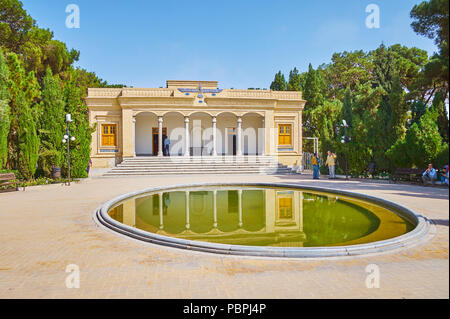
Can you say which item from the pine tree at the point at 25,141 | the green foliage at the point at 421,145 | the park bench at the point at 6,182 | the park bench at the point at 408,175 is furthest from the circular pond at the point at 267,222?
the pine tree at the point at 25,141

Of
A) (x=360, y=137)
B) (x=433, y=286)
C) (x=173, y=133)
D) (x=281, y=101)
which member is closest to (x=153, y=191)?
(x=433, y=286)

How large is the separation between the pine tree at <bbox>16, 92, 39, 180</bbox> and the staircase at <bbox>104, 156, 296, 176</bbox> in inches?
211

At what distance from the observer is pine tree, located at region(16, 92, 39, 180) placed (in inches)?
601

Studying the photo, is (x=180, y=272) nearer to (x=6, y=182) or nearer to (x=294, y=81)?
(x=6, y=182)

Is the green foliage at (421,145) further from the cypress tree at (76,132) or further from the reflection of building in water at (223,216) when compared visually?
the cypress tree at (76,132)

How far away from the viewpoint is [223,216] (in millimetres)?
8148

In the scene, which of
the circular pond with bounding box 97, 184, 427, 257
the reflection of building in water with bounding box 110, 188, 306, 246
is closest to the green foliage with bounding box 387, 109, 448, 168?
the circular pond with bounding box 97, 184, 427, 257

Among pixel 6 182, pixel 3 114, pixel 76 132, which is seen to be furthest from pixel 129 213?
pixel 76 132

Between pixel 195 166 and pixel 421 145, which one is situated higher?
pixel 421 145

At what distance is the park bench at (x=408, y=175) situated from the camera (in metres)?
13.9

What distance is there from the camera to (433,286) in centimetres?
340

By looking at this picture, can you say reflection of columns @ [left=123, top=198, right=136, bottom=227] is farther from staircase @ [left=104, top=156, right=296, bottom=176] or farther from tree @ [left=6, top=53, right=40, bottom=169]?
staircase @ [left=104, top=156, right=296, bottom=176]

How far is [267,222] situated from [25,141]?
13753mm

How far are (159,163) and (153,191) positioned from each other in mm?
9399
